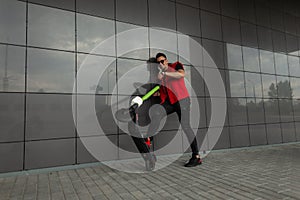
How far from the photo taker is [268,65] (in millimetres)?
6297

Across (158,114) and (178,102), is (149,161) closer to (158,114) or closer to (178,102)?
(158,114)

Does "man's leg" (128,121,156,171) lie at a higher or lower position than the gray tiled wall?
lower

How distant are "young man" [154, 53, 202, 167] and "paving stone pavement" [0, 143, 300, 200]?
0.37 meters

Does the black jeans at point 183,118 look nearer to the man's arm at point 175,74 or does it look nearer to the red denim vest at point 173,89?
the red denim vest at point 173,89

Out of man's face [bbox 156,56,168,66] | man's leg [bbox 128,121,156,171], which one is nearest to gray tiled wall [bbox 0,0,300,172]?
man's face [bbox 156,56,168,66]

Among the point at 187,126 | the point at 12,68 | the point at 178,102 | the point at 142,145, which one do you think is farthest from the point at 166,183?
the point at 12,68

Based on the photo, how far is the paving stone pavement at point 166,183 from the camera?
2.19 meters

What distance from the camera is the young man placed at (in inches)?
137

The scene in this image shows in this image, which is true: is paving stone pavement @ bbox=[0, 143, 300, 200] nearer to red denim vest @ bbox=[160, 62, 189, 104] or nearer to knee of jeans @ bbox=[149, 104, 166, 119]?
knee of jeans @ bbox=[149, 104, 166, 119]

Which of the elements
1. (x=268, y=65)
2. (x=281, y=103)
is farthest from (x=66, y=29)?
(x=281, y=103)

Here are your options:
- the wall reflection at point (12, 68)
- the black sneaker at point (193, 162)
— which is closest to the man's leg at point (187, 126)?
the black sneaker at point (193, 162)

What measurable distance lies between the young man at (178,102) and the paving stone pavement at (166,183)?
37cm

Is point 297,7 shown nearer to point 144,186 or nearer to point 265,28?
point 265,28

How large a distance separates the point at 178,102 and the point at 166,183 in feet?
4.75
